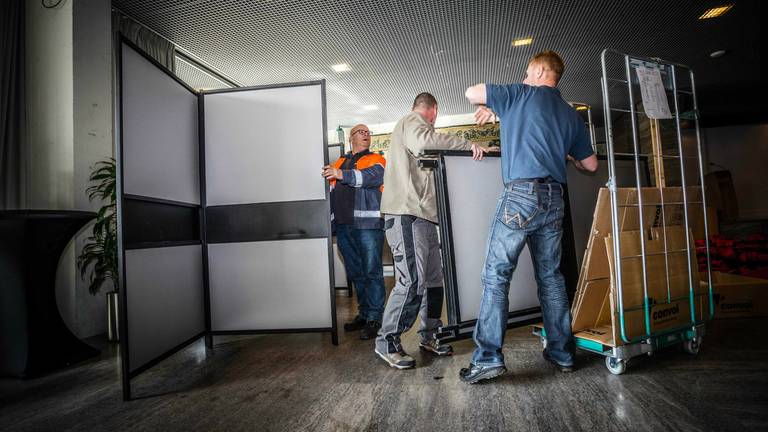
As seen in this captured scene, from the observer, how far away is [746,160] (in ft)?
30.4

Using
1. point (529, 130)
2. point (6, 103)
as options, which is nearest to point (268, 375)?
point (529, 130)

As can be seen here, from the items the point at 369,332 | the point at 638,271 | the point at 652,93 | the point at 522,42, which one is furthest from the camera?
the point at 522,42

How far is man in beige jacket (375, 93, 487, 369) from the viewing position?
7.50ft

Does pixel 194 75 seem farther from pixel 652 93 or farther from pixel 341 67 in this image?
pixel 652 93

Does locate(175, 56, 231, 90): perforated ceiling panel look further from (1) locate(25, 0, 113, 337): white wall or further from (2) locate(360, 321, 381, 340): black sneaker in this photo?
(2) locate(360, 321, 381, 340): black sneaker

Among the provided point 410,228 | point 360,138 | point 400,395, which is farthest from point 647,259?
point 360,138

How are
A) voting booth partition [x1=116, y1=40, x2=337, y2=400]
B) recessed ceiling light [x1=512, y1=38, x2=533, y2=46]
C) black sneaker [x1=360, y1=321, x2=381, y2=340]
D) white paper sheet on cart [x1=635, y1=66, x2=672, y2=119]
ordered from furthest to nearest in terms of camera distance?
recessed ceiling light [x1=512, y1=38, x2=533, y2=46]
black sneaker [x1=360, y1=321, x2=381, y2=340]
voting booth partition [x1=116, y1=40, x2=337, y2=400]
white paper sheet on cart [x1=635, y1=66, x2=672, y2=119]

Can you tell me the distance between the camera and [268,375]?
2.20 metres

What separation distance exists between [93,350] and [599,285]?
10.4 ft

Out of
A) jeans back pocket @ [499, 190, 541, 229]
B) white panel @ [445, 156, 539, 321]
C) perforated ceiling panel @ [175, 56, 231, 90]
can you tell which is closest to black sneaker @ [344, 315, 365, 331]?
white panel @ [445, 156, 539, 321]

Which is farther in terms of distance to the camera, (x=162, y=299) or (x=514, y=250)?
(x=162, y=299)

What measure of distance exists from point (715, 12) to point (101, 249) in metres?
6.73

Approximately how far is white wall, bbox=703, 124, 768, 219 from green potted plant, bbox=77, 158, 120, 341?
11440 mm

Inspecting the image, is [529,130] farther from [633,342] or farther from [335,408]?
[335,408]
